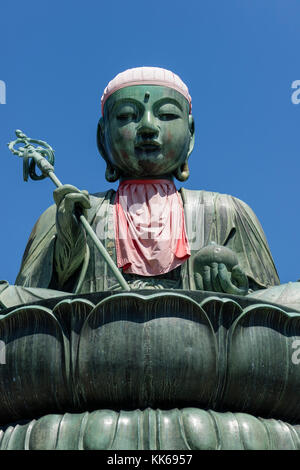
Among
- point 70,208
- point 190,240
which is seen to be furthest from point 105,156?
point 70,208

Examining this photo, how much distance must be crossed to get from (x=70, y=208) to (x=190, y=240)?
4.69ft

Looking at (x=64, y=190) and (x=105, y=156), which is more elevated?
(x=105, y=156)

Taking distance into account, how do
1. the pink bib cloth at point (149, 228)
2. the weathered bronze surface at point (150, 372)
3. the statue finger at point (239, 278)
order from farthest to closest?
the pink bib cloth at point (149, 228)
the statue finger at point (239, 278)
the weathered bronze surface at point (150, 372)

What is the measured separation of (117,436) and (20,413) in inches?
35.5

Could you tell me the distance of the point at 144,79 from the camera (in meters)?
11.1

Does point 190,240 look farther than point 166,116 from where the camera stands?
No

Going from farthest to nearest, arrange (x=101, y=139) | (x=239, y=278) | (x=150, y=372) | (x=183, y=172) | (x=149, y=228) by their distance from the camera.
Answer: (x=101, y=139) < (x=183, y=172) < (x=149, y=228) < (x=239, y=278) < (x=150, y=372)

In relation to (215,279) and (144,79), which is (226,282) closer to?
(215,279)

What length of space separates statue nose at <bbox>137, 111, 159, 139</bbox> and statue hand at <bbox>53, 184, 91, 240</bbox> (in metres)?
1.21

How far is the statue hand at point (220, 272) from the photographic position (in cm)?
935

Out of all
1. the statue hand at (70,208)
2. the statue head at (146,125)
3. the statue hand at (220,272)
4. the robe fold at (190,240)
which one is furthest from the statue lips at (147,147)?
the statue hand at (220,272)

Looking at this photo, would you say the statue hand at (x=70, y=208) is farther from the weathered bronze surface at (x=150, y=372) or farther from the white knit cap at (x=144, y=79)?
the white knit cap at (x=144, y=79)

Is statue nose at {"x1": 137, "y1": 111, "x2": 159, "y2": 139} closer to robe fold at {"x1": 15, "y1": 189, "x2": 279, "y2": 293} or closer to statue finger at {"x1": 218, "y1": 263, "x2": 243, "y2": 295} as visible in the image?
robe fold at {"x1": 15, "y1": 189, "x2": 279, "y2": 293}

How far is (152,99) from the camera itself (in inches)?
432
